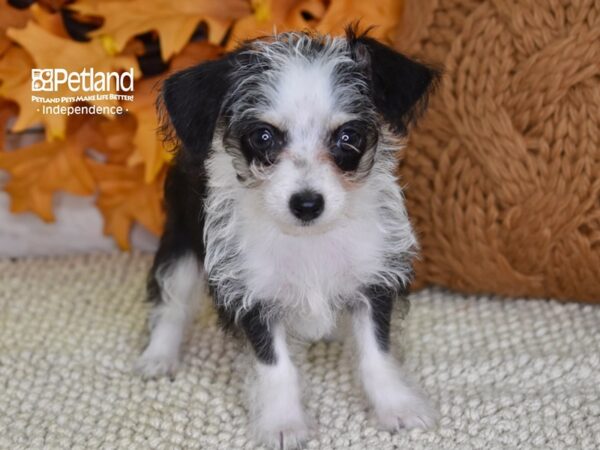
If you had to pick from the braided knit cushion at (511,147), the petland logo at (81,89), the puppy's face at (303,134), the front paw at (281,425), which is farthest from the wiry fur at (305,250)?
the petland logo at (81,89)

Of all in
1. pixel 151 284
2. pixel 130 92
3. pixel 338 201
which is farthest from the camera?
pixel 130 92

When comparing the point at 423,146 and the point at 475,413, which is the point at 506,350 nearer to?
the point at 475,413

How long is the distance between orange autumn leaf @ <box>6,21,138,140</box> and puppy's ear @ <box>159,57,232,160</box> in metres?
1.05

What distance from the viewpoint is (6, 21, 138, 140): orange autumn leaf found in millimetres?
3000

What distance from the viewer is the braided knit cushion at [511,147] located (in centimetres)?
247

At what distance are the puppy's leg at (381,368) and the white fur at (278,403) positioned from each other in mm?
186

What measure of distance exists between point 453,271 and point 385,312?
1.99ft

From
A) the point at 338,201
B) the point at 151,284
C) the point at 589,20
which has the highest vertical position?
the point at 589,20

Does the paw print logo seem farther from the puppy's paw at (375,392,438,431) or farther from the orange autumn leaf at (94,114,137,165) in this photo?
the puppy's paw at (375,392,438,431)

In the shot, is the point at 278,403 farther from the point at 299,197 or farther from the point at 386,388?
the point at 299,197

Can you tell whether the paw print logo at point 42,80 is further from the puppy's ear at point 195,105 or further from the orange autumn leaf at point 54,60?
the puppy's ear at point 195,105

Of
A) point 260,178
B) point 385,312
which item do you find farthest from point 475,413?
point 260,178

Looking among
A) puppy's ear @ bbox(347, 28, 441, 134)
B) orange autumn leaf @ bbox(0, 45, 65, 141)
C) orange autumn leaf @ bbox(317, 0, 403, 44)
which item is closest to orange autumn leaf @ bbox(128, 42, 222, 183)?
orange autumn leaf @ bbox(0, 45, 65, 141)

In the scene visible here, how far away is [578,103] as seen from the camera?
2459 mm
